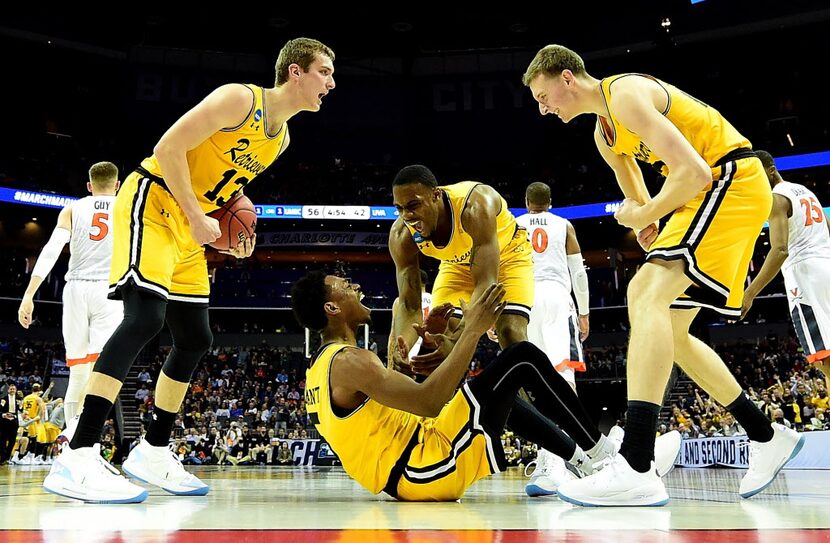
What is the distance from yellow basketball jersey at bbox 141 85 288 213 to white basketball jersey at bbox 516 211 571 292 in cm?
317

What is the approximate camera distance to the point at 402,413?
323cm

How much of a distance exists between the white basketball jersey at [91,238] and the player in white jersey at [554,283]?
11.5ft

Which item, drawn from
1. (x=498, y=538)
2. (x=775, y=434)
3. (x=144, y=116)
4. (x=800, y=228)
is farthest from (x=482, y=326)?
(x=144, y=116)

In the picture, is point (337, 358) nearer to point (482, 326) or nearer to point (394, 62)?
point (482, 326)

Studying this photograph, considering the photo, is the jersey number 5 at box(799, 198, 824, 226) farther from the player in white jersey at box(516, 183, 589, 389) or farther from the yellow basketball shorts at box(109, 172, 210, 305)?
the yellow basketball shorts at box(109, 172, 210, 305)

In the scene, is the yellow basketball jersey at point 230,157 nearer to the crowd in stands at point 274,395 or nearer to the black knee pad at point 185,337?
the black knee pad at point 185,337

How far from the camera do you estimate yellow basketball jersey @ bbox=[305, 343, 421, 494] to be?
3.18 m

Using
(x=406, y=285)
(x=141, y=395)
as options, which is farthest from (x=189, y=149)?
(x=141, y=395)

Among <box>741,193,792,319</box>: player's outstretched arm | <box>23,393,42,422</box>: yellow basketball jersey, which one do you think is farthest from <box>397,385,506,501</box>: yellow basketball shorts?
<box>23,393,42,422</box>: yellow basketball jersey

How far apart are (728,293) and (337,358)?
5.50 feet

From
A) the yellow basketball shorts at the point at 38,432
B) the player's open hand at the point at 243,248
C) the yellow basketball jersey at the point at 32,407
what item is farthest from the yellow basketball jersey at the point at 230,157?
the yellow basketball jersey at the point at 32,407

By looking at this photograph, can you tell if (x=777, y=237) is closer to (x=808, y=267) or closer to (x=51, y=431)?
(x=808, y=267)

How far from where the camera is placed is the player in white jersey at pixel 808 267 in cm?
568

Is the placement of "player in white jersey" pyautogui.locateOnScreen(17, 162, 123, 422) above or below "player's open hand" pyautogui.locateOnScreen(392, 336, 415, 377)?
above
